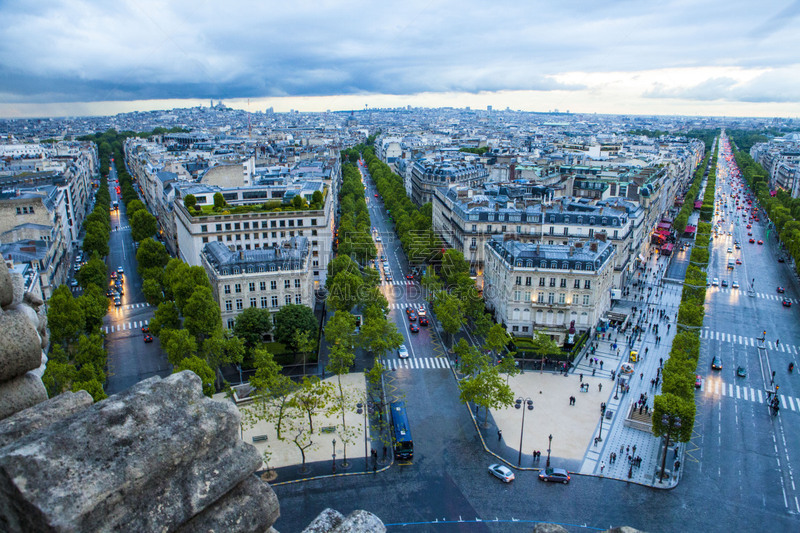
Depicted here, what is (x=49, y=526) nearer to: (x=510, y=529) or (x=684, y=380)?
(x=510, y=529)

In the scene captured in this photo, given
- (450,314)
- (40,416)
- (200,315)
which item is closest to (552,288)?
(450,314)

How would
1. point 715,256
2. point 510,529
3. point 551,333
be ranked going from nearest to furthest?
point 510,529
point 551,333
point 715,256

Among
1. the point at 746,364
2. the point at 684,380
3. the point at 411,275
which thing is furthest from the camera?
the point at 411,275

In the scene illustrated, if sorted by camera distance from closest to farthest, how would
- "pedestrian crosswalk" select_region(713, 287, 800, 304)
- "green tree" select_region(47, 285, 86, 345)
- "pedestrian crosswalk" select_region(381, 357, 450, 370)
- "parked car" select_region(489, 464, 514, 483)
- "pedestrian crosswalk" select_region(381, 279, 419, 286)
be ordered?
"parked car" select_region(489, 464, 514, 483) < "green tree" select_region(47, 285, 86, 345) < "pedestrian crosswalk" select_region(381, 357, 450, 370) < "pedestrian crosswalk" select_region(713, 287, 800, 304) < "pedestrian crosswalk" select_region(381, 279, 419, 286)

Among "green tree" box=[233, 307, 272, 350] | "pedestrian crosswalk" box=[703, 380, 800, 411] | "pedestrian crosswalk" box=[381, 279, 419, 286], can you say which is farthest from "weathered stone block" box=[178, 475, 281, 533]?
"pedestrian crosswalk" box=[381, 279, 419, 286]

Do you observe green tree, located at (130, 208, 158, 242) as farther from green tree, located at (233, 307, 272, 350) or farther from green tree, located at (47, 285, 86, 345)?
green tree, located at (233, 307, 272, 350)

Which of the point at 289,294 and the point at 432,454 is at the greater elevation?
the point at 289,294

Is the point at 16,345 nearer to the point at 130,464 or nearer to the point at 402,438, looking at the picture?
the point at 130,464

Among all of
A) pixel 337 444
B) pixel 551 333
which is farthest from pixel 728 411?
pixel 337 444
